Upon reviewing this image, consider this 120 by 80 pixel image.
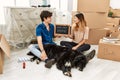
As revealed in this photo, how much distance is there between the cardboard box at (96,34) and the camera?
3521 millimetres

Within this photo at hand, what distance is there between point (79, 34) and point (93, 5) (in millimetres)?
763

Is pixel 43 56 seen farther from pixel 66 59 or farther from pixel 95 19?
pixel 95 19

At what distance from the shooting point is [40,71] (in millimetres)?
2203

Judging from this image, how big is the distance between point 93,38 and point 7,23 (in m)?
1.91

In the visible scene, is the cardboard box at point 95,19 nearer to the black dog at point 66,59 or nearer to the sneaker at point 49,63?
the black dog at point 66,59

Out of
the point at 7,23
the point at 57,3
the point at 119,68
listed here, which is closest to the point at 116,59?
the point at 119,68

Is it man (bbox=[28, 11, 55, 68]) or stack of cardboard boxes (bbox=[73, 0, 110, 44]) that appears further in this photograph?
stack of cardboard boxes (bbox=[73, 0, 110, 44])

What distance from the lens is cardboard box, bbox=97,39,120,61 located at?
258 centimetres

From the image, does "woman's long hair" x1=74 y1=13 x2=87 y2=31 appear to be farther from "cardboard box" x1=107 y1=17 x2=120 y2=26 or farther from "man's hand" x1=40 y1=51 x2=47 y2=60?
"cardboard box" x1=107 y1=17 x2=120 y2=26

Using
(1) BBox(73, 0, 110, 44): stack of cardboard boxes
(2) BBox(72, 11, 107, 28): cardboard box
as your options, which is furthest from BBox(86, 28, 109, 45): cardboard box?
(2) BBox(72, 11, 107, 28): cardboard box

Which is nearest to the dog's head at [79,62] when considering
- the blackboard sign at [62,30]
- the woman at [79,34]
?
the woman at [79,34]

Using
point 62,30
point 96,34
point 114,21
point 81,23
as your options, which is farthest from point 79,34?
point 114,21

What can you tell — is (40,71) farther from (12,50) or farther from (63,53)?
(12,50)

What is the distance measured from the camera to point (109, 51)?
2631 mm
